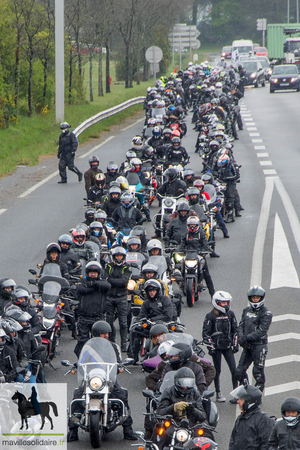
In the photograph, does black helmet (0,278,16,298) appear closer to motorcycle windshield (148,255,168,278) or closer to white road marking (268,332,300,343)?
motorcycle windshield (148,255,168,278)

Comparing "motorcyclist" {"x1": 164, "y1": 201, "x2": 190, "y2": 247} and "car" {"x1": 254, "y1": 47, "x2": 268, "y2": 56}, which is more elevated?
"car" {"x1": 254, "y1": 47, "x2": 268, "y2": 56}

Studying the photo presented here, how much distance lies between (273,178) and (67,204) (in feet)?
25.8

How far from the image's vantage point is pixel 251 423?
29.2 feet

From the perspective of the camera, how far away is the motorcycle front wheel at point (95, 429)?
9.84 meters

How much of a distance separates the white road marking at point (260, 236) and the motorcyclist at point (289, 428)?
9.55 meters

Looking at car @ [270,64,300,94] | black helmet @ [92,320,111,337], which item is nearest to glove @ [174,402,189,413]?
black helmet @ [92,320,111,337]

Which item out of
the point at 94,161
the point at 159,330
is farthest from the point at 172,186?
the point at 159,330

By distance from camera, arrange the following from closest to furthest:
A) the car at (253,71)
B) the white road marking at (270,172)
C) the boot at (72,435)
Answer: the boot at (72,435) → the white road marking at (270,172) → the car at (253,71)

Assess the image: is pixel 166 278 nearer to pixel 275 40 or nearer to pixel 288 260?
pixel 288 260

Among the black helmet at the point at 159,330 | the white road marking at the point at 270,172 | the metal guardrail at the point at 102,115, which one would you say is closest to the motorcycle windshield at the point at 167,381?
the black helmet at the point at 159,330

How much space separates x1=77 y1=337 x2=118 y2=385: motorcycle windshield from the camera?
1018cm

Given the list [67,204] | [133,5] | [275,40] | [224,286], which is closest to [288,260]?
[224,286]

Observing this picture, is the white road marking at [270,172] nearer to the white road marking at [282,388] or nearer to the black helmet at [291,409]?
the white road marking at [282,388]

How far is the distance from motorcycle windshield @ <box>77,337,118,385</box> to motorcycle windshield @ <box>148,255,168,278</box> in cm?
422
